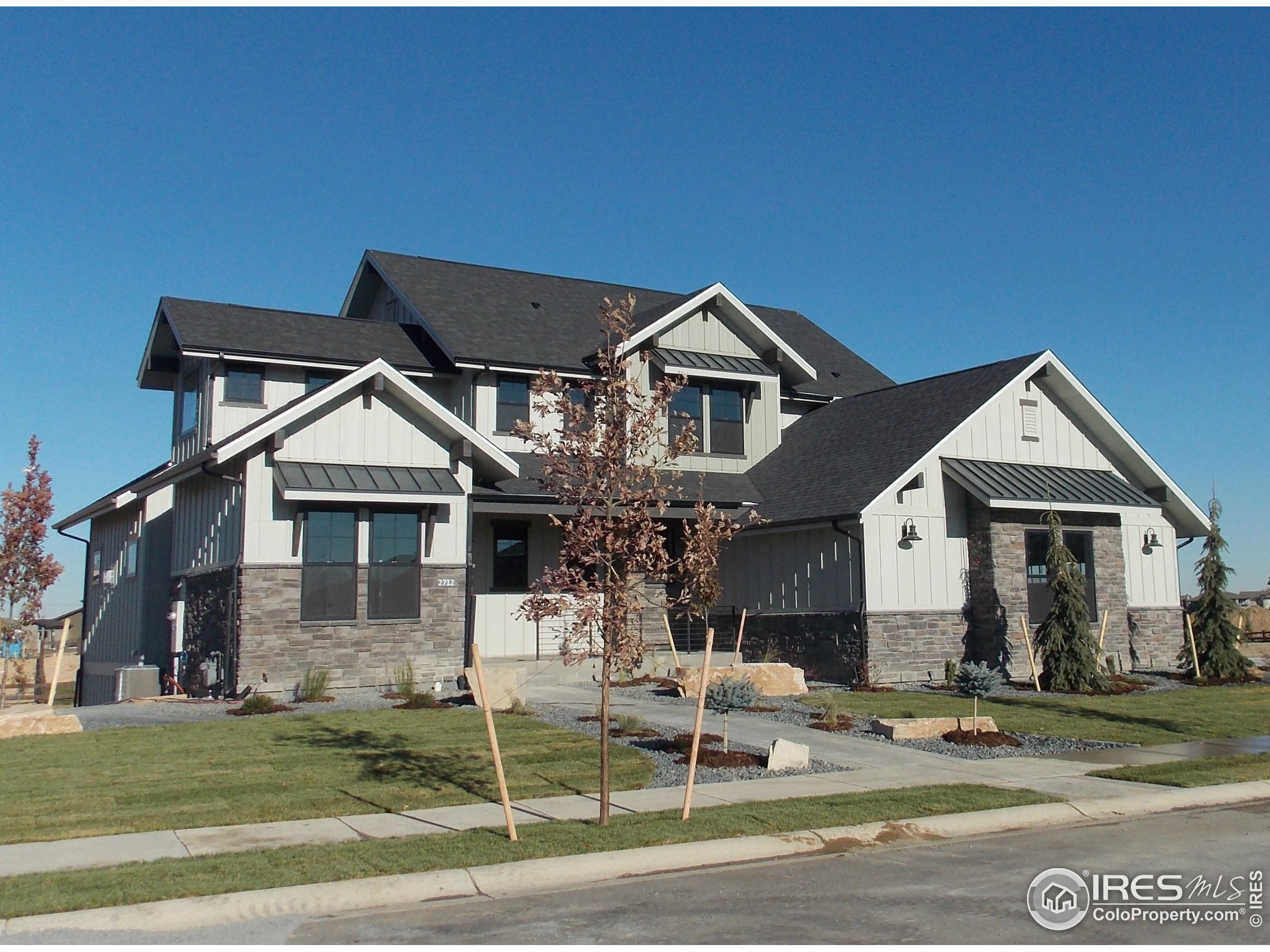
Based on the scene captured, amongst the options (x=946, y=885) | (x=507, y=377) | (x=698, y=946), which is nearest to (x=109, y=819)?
(x=698, y=946)

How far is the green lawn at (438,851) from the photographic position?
711 cm

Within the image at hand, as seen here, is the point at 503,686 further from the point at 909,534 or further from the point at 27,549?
the point at 27,549

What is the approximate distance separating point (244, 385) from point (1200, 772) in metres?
17.4

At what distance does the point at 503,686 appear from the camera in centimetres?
1603

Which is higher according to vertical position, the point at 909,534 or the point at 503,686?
the point at 909,534

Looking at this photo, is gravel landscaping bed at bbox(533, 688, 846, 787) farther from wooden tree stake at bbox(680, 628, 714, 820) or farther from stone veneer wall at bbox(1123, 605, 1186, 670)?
stone veneer wall at bbox(1123, 605, 1186, 670)

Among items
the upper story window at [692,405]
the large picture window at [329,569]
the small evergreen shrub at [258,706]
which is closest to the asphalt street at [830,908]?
the small evergreen shrub at [258,706]

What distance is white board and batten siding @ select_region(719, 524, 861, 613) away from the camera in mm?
20719

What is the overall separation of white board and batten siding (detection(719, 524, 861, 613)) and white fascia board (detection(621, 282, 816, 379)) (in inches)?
184

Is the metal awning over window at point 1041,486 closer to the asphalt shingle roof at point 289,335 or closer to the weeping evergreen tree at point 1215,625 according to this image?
the weeping evergreen tree at point 1215,625

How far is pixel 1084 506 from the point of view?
71.2ft

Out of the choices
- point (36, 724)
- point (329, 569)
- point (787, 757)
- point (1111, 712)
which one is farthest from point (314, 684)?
point (1111, 712)

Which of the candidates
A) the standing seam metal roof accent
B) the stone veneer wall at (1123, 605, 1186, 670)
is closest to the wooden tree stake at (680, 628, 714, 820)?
the standing seam metal roof accent

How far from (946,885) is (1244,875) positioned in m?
2.10
